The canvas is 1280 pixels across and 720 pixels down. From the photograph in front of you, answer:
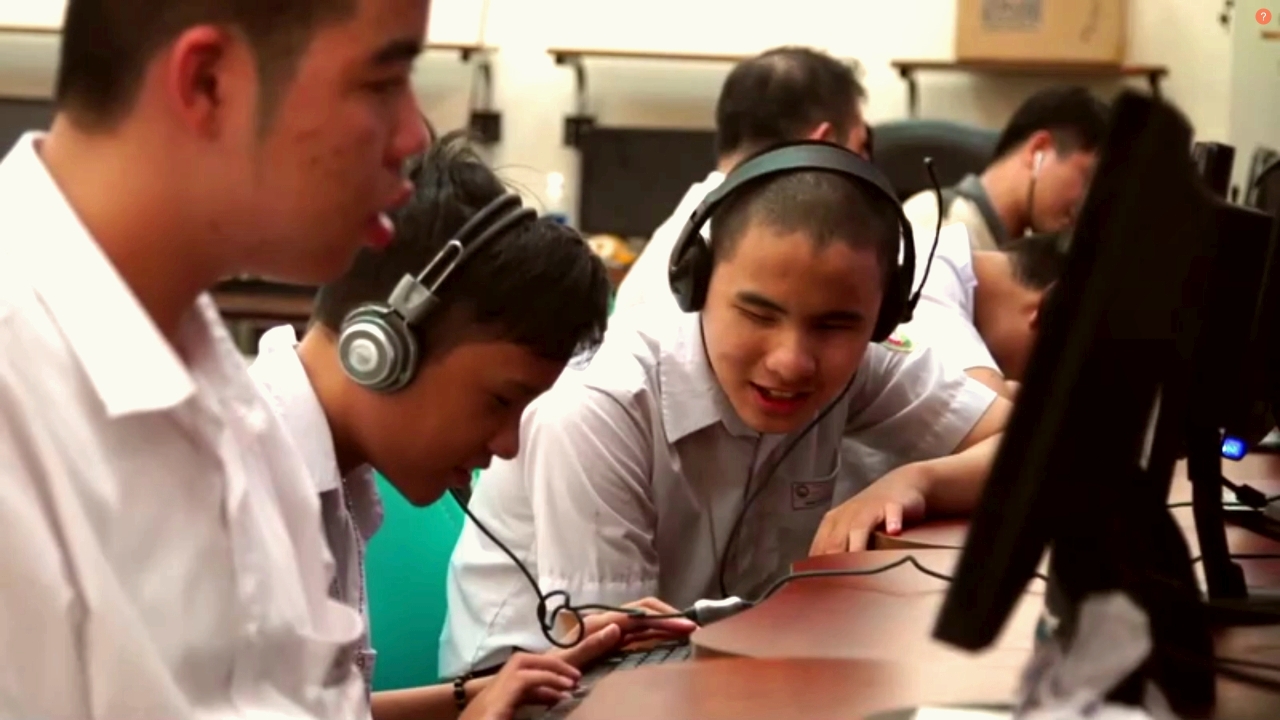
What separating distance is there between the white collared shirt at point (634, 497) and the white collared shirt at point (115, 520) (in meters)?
0.66

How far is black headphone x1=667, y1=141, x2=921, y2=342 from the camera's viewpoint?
1539mm

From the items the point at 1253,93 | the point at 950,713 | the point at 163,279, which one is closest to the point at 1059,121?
the point at 1253,93

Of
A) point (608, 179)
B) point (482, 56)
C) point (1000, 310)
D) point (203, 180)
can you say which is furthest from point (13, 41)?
point (203, 180)

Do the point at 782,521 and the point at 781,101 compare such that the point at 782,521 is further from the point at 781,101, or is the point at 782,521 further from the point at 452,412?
the point at 781,101

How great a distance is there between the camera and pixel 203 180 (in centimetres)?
80

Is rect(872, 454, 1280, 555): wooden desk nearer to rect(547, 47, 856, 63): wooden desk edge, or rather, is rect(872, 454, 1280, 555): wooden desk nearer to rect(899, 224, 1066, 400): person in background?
rect(899, 224, 1066, 400): person in background

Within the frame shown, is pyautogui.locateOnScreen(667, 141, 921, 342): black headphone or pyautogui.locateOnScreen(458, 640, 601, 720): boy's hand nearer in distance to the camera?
pyautogui.locateOnScreen(458, 640, 601, 720): boy's hand

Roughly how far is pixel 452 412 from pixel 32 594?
58 centimetres

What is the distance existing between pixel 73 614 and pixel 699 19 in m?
4.85

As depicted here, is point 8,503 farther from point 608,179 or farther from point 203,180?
point 608,179

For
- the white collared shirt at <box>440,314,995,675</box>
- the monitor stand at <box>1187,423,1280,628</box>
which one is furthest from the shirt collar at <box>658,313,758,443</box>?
the monitor stand at <box>1187,423,1280,628</box>

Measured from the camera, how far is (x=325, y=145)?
81 centimetres

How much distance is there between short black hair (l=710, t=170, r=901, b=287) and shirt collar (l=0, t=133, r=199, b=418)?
86 cm

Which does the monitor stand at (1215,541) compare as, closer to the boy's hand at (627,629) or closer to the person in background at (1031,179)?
the boy's hand at (627,629)
